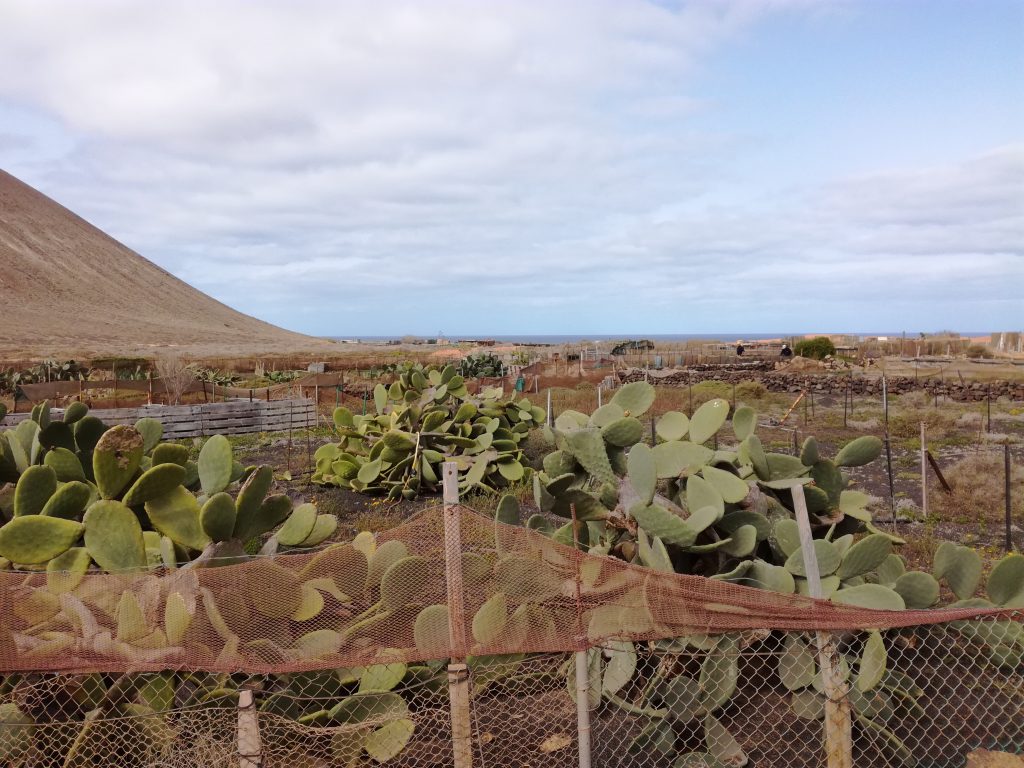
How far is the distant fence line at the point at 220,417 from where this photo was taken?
15891 millimetres

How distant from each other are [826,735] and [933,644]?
2.95ft

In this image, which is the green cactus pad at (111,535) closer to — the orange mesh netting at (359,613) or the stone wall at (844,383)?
the orange mesh netting at (359,613)

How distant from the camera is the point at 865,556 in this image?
11.8ft

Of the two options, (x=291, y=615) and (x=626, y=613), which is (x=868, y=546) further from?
(x=291, y=615)

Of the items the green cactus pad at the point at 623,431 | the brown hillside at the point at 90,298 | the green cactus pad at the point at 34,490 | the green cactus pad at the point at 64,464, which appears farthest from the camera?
the brown hillside at the point at 90,298

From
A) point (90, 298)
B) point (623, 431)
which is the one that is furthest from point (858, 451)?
point (90, 298)

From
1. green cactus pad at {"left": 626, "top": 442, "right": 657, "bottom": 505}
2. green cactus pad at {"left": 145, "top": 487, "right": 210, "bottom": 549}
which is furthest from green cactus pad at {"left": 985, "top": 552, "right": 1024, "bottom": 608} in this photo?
green cactus pad at {"left": 145, "top": 487, "right": 210, "bottom": 549}

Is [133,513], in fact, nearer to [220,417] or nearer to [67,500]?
[67,500]

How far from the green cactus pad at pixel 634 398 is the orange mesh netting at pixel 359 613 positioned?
1.80 metres

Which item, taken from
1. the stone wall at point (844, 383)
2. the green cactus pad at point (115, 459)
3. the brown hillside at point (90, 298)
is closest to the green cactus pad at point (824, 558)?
the green cactus pad at point (115, 459)

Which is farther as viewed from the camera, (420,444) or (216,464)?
(420,444)

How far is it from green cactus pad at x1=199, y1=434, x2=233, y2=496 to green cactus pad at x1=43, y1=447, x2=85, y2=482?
826 millimetres

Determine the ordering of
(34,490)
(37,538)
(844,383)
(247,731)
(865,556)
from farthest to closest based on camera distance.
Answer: (844,383), (34,490), (37,538), (865,556), (247,731)

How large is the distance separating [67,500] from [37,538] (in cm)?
28
